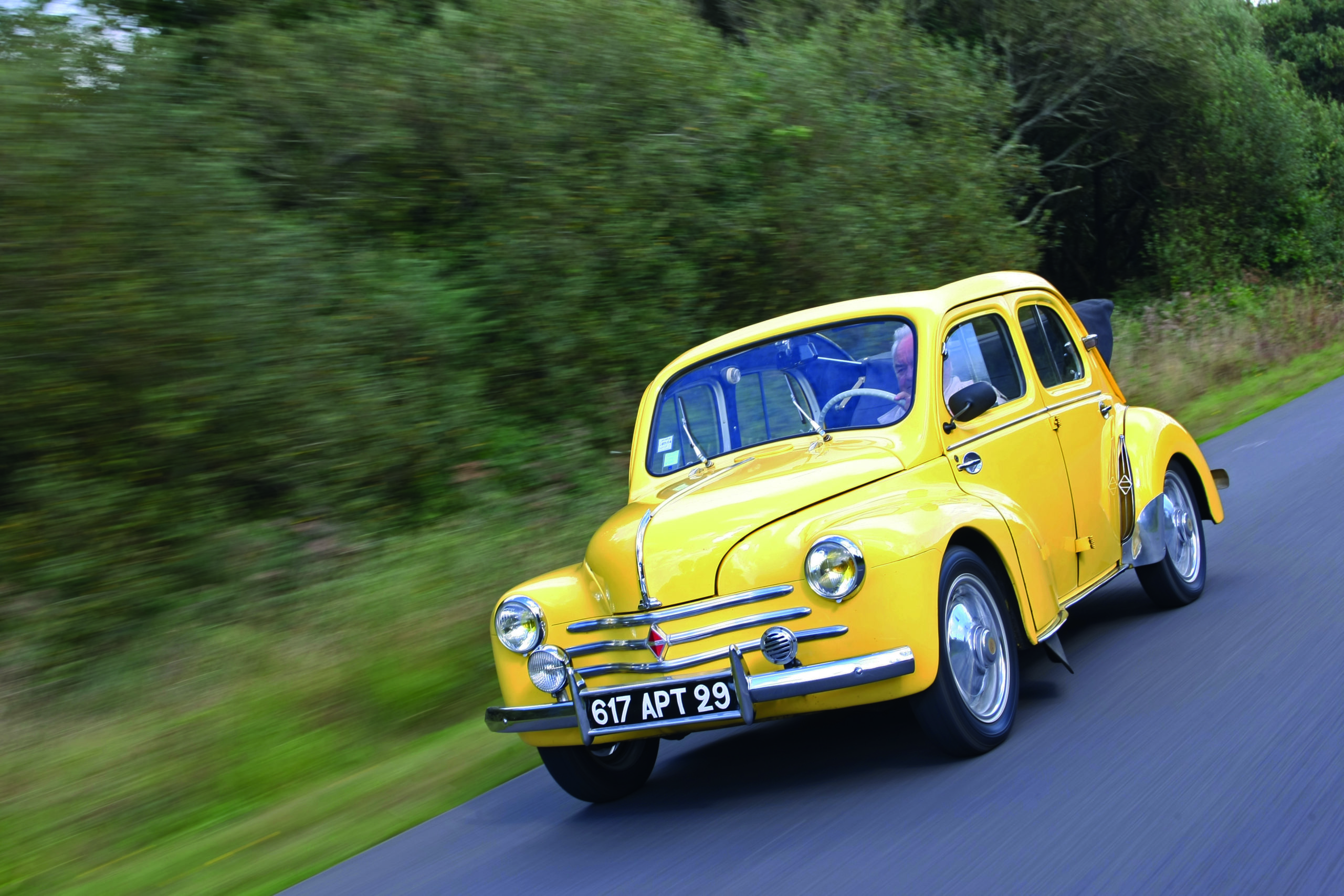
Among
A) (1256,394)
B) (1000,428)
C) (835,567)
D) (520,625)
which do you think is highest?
(1000,428)

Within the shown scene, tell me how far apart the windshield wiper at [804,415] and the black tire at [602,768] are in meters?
1.44

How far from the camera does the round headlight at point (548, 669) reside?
4.46 metres

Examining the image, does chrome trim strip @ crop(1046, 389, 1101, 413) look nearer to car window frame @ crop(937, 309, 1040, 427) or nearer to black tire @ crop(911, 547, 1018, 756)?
car window frame @ crop(937, 309, 1040, 427)

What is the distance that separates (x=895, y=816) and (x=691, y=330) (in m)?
8.99

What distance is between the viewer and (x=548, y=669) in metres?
4.48

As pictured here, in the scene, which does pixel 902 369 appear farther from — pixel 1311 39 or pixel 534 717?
pixel 1311 39

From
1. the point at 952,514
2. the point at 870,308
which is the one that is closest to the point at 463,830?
the point at 952,514

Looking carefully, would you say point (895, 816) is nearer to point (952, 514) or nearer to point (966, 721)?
point (966, 721)

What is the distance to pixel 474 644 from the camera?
686 centimetres

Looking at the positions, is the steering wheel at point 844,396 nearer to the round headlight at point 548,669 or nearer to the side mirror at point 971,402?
the side mirror at point 971,402

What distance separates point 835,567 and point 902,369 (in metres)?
1.34

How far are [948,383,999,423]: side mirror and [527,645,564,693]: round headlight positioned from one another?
1.86 meters

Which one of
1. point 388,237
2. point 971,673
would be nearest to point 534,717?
point 971,673

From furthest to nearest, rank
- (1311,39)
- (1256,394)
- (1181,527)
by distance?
(1311,39) < (1256,394) < (1181,527)
